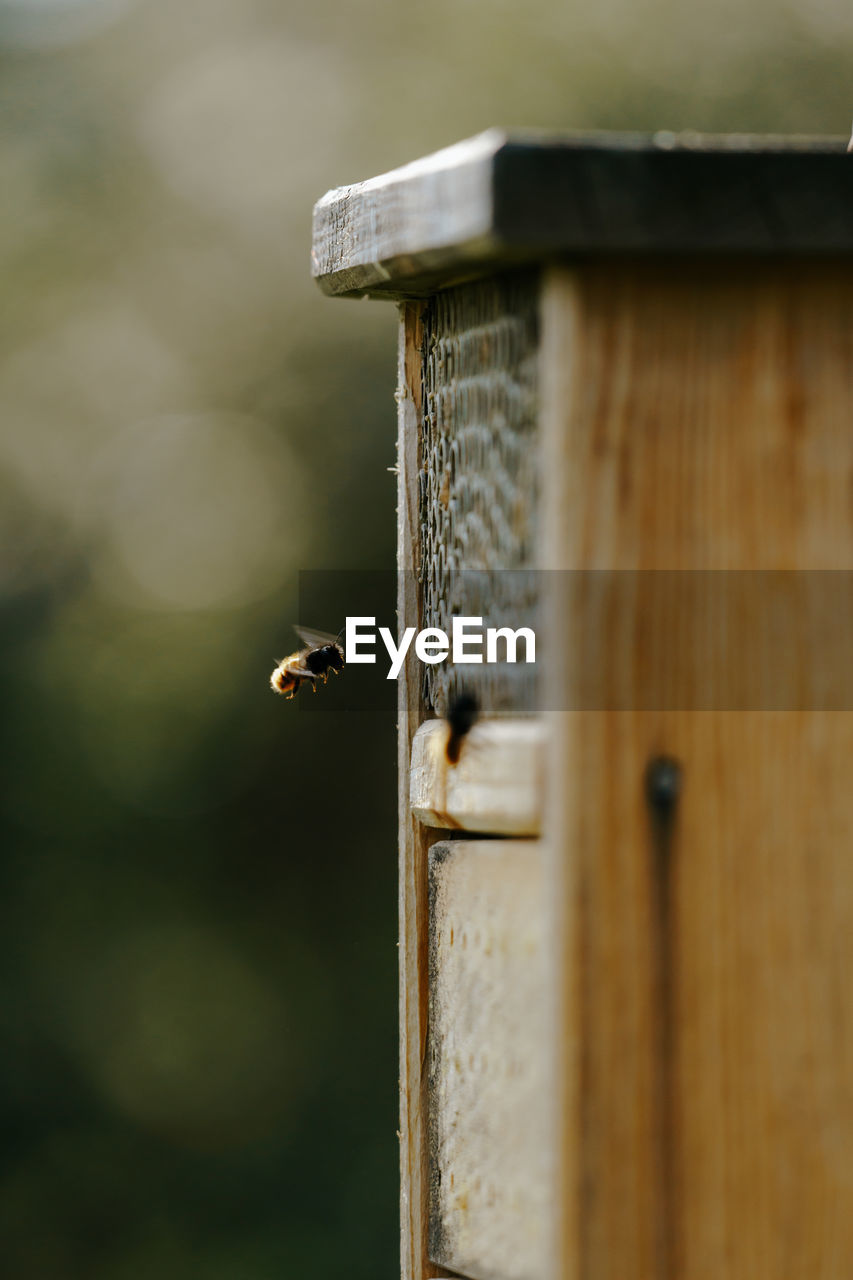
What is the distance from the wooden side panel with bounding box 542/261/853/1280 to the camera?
882 millimetres

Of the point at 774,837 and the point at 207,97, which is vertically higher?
the point at 207,97

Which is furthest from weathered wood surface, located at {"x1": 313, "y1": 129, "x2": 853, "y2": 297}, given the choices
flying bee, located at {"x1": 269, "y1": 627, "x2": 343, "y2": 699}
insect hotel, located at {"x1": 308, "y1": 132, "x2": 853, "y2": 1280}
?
flying bee, located at {"x1": 269, "y1": 627, "x2": 343, "y2": 699}

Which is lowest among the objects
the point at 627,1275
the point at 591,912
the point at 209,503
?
the point at 627,1275

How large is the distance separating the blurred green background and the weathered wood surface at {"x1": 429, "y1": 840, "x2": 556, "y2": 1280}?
5.57 metres

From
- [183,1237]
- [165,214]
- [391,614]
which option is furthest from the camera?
[165,214]

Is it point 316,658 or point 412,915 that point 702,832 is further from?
point 316,658

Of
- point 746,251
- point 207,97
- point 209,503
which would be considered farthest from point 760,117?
point 746,251

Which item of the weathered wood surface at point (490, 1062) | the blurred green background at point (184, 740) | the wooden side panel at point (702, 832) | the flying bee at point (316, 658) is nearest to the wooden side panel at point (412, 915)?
the weathered wood surface at point (490, 1062)

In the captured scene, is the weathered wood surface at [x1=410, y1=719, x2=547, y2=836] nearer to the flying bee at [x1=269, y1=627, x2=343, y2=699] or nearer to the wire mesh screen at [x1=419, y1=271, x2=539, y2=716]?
the wire mesh screen at [x1=419, y1=271, x2=539, y2=716]

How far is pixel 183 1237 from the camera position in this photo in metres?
7.00

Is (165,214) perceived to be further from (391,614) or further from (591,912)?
(591,912)

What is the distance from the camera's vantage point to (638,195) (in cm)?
87

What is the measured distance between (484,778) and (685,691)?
0.54ft

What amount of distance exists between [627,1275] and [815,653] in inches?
14.7
